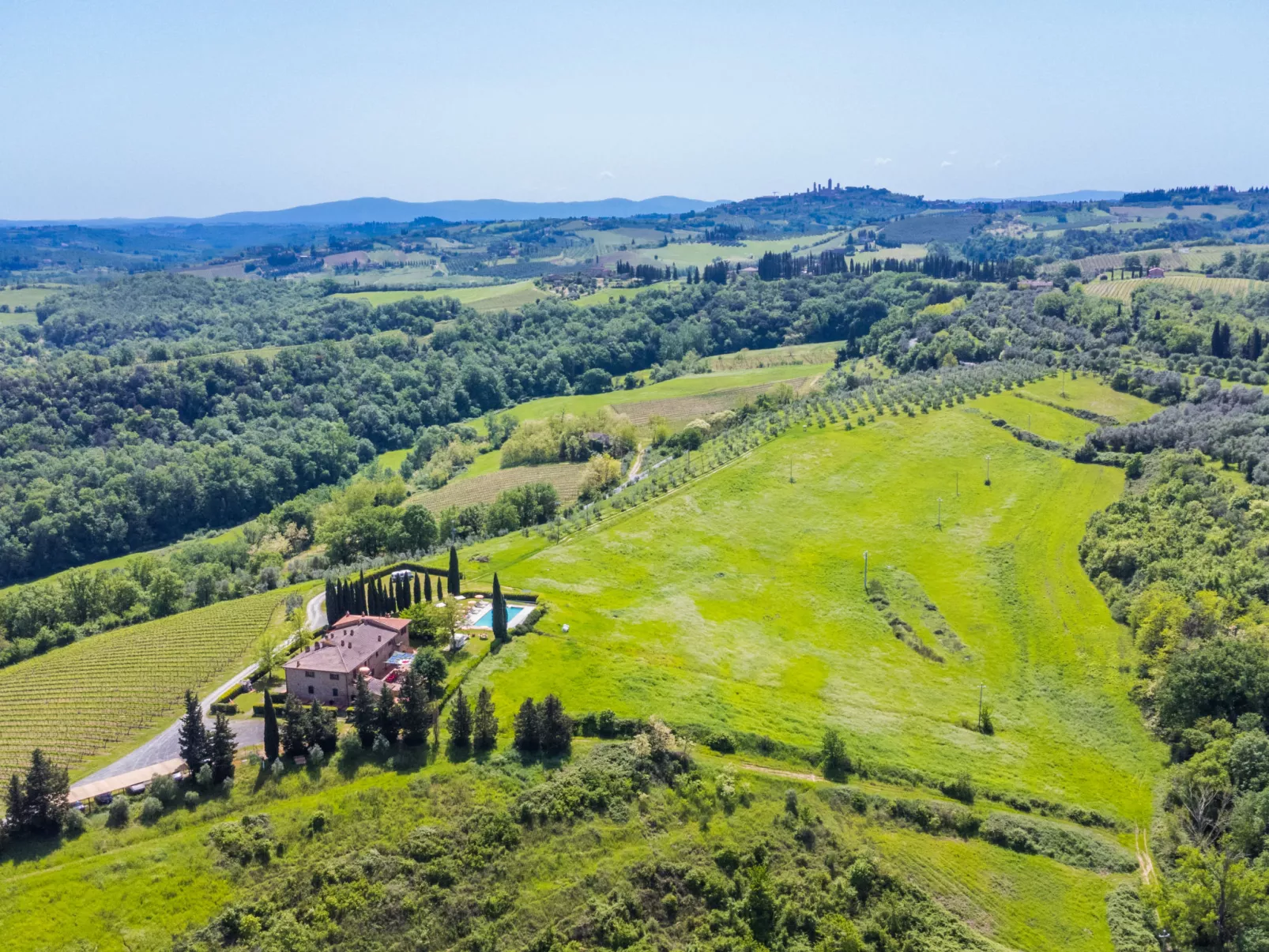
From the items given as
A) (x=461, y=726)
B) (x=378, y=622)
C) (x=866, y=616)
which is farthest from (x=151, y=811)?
(x=866, y=616)

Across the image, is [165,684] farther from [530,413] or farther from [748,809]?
[530,413]

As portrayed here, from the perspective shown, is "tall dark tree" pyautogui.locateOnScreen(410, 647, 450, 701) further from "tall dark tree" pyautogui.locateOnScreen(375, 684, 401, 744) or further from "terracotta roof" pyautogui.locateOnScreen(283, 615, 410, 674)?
"terracotta roof" pyautogui.locateOnScreen(283, 615, 410, 674)

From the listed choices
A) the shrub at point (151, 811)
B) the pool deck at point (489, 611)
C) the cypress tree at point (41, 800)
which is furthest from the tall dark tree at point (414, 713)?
the cypress tree at point (41, 800)

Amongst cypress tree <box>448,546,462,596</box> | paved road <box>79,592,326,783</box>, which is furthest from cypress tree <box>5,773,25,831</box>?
cypress tree <box>448,546,462,596</box>

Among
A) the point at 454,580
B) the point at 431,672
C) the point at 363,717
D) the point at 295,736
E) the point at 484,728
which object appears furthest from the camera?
the point at 454,580

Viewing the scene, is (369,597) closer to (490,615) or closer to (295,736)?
(490,615)

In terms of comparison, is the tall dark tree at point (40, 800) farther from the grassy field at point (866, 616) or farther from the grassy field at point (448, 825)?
the grassy field at point (866, 616)

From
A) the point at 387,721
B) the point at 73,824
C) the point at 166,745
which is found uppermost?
the point at 387,721
